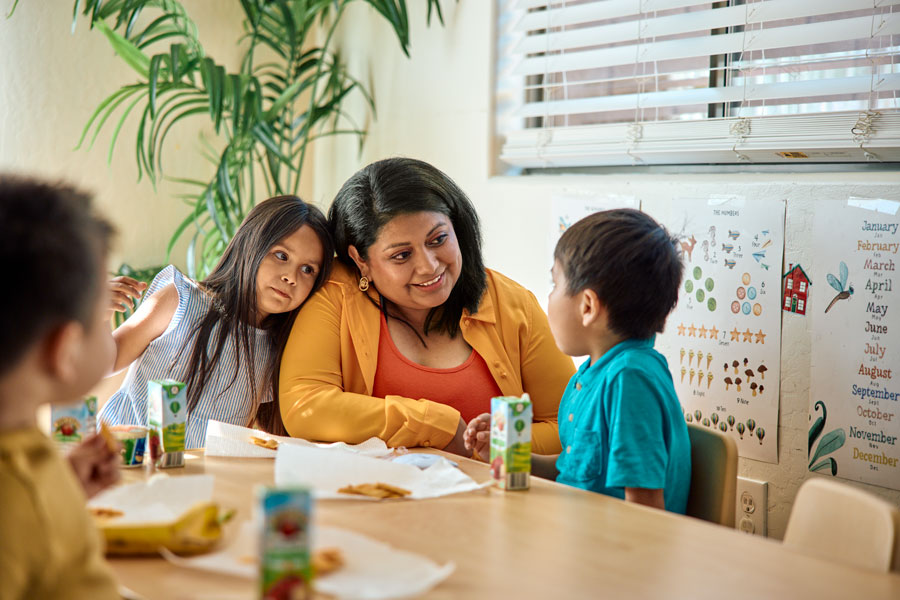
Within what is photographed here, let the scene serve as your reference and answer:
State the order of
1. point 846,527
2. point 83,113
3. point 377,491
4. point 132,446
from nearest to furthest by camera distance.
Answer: point 846,527
point 377,491
point 132,446
point 83,113

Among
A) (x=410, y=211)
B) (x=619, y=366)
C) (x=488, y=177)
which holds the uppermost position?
(x=488, y=177)

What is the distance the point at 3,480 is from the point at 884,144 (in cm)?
161

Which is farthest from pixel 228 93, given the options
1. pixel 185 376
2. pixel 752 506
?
pixel 752 506

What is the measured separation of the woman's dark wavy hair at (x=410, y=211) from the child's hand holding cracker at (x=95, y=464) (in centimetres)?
93

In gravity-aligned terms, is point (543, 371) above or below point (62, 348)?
below

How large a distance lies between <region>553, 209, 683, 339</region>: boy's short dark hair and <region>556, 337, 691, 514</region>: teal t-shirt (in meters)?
0.05

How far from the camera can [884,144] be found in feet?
5.42

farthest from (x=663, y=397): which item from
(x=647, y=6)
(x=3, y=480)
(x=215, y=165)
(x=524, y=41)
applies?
(x=215, y=165)

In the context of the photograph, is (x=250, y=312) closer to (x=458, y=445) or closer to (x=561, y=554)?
(x=458, y=445)

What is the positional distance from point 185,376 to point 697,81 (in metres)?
1.41

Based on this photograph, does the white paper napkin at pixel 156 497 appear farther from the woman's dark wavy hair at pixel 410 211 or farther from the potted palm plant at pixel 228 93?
the potted palm plant at pixel 228 93

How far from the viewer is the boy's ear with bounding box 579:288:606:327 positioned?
1511mm

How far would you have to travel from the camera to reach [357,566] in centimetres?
97

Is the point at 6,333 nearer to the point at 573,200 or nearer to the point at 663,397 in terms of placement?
the point at 663,397
